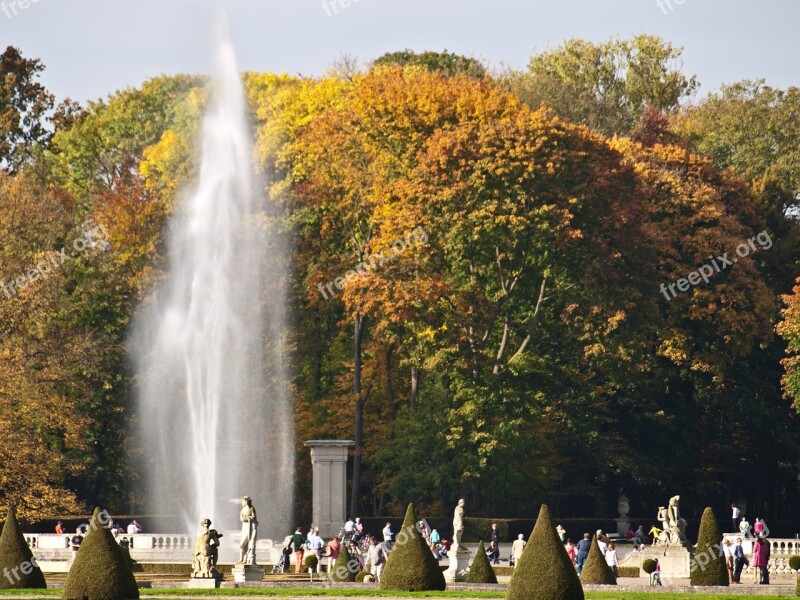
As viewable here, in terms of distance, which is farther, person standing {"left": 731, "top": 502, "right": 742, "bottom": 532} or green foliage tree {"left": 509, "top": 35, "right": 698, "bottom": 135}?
green foliage tree {"left": 509, "top": 35, "right": 698, "bottom": 135}

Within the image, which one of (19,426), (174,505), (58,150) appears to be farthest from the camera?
(58,150)

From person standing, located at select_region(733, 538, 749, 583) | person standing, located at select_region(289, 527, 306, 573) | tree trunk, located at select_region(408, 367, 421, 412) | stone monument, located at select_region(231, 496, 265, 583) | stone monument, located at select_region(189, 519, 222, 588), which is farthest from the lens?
tree trunk, located at select_region(408, 367, 421, 412)

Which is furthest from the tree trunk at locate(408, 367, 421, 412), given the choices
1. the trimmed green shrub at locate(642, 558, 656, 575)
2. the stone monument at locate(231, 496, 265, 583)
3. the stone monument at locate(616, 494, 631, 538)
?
the trimmed green shrub at locate(642, 558, 656, 575)

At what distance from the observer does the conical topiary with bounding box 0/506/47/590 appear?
36.6 metres

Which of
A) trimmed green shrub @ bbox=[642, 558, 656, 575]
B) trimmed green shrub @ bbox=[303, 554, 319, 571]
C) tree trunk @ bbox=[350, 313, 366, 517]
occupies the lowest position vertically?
trimmed green shrub @ bbox=[642, 558, 656, 575]

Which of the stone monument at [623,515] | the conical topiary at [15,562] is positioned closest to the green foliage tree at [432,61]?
the stone monument at [623,515]

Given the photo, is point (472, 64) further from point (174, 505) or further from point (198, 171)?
point (174, 505)

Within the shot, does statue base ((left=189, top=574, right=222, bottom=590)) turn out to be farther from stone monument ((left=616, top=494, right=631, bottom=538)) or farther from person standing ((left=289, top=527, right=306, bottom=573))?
stone monument ((left=616, top=494, right=631, bottom=538))

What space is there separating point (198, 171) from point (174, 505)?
12.2 meters

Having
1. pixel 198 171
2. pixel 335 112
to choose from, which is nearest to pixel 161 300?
pixel 198 171

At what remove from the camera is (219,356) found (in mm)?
59812

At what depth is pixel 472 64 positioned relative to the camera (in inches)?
3012

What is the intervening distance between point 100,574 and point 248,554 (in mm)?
11482

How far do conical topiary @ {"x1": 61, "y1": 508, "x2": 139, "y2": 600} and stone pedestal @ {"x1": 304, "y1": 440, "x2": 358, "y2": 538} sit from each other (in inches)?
976
